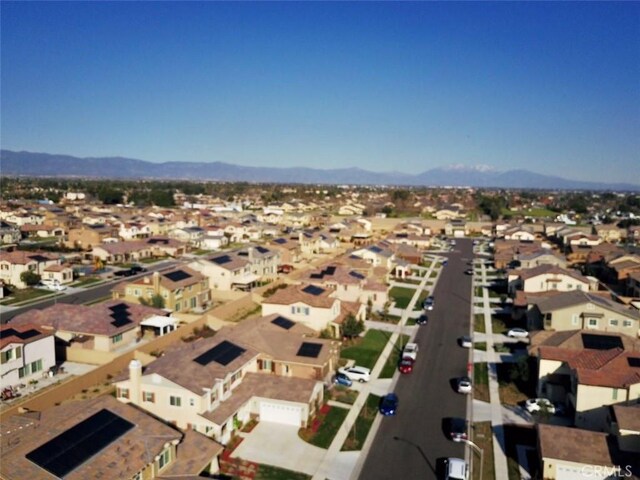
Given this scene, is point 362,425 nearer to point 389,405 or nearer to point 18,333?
point 389,405

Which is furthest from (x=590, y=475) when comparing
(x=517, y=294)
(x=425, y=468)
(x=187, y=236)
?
(x=187, y=236)

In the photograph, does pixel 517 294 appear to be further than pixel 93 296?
No

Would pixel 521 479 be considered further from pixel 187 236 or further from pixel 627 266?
pixel 187 236

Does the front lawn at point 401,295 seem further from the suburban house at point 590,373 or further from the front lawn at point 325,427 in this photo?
the front lawn at point 325,427

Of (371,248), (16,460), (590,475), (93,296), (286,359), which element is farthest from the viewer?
(371,248)

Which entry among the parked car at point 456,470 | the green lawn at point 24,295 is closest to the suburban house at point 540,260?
the parked car at point 456,470

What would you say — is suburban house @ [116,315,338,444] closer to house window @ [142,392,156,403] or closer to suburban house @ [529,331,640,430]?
house window @ [142,392,156,403]

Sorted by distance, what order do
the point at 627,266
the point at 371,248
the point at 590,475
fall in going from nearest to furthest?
the point at 590,475
the point at 627,266
the point at 371,248
